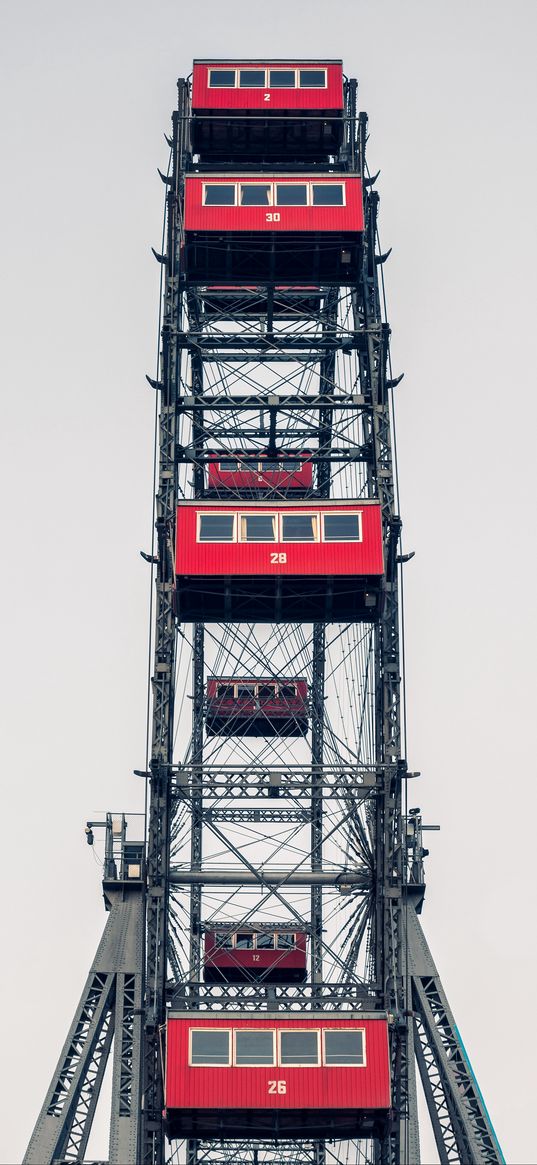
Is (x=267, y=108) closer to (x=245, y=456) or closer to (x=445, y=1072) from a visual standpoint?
(x=245, y=456)

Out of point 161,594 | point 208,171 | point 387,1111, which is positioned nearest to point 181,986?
point 387,1111

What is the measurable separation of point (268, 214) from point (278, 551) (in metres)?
10.00

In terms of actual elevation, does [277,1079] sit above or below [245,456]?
Answer: below

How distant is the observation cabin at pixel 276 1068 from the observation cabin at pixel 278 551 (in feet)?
34.8

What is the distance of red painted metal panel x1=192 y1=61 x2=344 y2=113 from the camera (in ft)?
190

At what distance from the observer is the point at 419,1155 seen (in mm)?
49156

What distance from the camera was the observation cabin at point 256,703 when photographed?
60812 mm

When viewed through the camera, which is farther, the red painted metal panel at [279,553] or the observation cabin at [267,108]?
the observation cabin at [267,108]

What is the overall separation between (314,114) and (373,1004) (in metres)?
25.2

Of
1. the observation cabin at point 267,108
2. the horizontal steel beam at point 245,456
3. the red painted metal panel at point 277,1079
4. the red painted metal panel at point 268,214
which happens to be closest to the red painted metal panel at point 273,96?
the observation cabin at point 267,108

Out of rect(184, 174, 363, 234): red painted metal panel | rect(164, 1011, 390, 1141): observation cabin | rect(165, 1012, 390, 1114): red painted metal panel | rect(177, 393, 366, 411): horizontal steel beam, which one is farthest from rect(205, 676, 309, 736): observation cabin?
rect(165, 1012, 390, 1114): red painted metal panel

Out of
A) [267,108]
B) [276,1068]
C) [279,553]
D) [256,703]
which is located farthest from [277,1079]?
[267,108]

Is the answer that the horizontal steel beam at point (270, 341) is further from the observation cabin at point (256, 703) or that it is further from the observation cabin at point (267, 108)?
the observation cabin at point (256, 703)

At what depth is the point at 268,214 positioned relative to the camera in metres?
54.8
